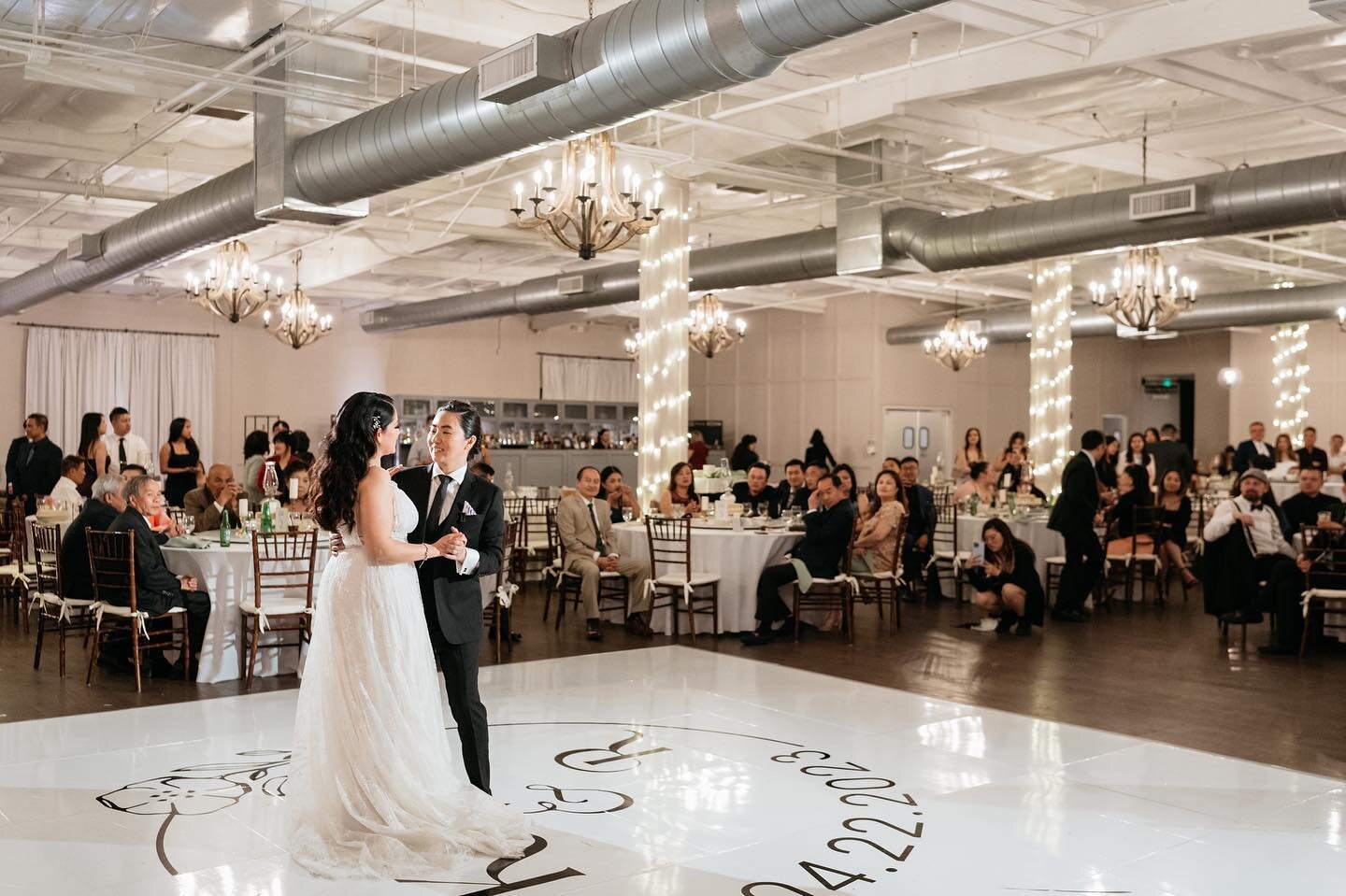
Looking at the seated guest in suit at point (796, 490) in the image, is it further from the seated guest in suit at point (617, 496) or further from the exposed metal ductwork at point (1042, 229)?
the exposed metal ductwork at point (1042, 229)

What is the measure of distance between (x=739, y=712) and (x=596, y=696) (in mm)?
859

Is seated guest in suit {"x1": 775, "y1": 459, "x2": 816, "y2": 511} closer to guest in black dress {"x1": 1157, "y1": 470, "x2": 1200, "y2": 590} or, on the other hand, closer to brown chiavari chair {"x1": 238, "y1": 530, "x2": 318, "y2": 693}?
guest in black dress {"x1": 1157, "y1": 470, "x2": 1200, "y2": 590}

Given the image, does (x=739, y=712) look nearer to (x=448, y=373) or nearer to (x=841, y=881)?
(x=841, y=881)

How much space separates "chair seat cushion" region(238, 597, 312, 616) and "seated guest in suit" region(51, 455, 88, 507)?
379 centimetres

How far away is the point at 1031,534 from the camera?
10.8 m

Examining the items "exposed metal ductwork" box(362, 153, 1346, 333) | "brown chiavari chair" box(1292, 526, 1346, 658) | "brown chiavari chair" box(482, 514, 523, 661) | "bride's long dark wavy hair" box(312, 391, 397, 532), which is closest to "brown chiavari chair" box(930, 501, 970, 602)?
"exposed metal ductwork" box(362, 153, 1346, 333)

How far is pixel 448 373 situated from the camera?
21.8 metres

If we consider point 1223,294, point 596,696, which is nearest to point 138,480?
point 596,696

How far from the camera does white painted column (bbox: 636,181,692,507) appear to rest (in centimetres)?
1145

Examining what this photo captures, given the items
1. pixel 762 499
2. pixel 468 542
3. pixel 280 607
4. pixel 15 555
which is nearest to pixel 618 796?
pixel 468 542

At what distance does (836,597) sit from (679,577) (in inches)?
47.7

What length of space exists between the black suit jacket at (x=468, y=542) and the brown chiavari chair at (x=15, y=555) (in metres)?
6.15

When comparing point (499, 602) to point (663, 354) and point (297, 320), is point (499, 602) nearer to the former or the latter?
point (663, 354)

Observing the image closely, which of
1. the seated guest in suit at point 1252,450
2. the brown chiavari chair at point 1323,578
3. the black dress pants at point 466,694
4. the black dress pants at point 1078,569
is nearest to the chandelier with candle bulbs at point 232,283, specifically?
the black dress pants at point 1078,569
